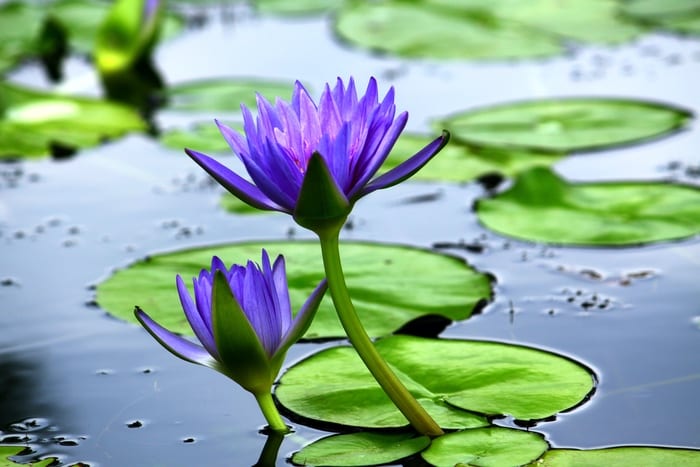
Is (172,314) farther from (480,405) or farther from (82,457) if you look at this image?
(480,405)

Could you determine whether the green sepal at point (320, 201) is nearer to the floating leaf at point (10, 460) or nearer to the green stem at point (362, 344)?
the green stem at point (362, 344)

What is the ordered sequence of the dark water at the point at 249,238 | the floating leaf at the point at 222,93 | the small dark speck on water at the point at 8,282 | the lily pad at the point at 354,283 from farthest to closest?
the floating leaf at the point at 222,93 → the small dark speck on water at the point at 8,282 → the lily pad at the point at 354,283 → the dark water at the point at 249,238

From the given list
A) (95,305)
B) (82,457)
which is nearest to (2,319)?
(95,305)

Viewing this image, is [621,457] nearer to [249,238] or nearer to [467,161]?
[249,238]

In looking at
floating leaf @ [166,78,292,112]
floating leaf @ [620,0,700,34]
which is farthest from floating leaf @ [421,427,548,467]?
floating leaf @ [620,0,700,34]

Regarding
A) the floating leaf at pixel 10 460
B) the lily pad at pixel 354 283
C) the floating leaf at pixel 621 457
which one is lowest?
the floating leaf at pixel 10 460

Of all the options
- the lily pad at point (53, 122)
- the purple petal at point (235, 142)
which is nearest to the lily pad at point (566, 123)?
the lily pad at point (53, 122)

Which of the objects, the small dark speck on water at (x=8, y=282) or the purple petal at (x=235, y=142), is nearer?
the purple petal at (x=235, y=142)
